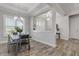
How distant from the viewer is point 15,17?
2227 mm

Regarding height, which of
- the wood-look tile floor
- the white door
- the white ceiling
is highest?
the white ceiling

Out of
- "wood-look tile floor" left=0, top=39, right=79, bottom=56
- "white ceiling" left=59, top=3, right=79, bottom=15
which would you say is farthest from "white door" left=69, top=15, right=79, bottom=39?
"wood-look tile floor" left=0, top=39, right=79, bottom=56

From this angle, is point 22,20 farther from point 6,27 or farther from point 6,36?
point 6,36

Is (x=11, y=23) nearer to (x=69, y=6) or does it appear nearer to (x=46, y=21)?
(x=46, y=21)

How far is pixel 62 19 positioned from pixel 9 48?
4.22 meters

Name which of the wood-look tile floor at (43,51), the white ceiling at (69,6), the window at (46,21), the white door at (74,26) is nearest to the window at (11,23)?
the wood-look tile floor at (43,51)

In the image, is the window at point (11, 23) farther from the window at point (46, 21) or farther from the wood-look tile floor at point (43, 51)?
the window at point (46, 21)

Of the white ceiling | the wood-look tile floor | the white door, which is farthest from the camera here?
the white door

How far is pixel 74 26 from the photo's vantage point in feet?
15.0

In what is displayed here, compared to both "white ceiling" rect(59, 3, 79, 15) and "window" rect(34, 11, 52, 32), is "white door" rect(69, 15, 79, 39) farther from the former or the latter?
"window" rect(34, 11, 52, 32)

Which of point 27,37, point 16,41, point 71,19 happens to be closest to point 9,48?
point 16,41

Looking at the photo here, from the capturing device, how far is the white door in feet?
14.3

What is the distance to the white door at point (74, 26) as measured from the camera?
4348mm

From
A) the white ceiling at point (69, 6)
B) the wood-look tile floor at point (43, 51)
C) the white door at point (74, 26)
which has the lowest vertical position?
the wood-look tile floor at point (43, 51)
